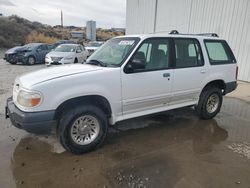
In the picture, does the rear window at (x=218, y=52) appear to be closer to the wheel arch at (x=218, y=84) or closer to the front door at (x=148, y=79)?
the wheel arch at (x=218, y=84)

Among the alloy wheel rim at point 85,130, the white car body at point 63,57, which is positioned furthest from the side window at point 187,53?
the white car body at point 63,57

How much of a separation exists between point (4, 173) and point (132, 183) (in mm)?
1834

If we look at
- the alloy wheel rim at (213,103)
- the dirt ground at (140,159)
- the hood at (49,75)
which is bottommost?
the dirt ground at (140,159)

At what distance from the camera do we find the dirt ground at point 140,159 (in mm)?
3227

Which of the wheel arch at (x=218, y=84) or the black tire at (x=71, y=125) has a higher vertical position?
the wheel arch at (x=218, y=84)

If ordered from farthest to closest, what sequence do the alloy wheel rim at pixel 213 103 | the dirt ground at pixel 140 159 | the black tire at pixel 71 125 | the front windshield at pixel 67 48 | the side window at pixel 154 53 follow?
the front windshield at pixel 67 48 < the alloy wheel rim at pixel 213 103 < the side window at pixel 154 53 < the black tire at pixel 71 125 < the dirt ground at pixel 140 159

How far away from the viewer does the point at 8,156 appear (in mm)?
3818

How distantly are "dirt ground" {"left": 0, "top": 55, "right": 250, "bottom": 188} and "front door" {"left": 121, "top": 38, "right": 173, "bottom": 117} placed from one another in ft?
2.27

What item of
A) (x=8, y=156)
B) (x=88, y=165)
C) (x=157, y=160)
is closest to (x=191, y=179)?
(x=157, y=160)

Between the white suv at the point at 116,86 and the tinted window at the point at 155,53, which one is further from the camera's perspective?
the tinted window at the point at 155,53

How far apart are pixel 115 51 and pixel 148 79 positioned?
0.85 metres

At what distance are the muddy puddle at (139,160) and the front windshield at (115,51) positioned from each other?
60.2 inches

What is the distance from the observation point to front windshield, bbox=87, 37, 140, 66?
4.22m

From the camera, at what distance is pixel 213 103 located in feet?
19.1
